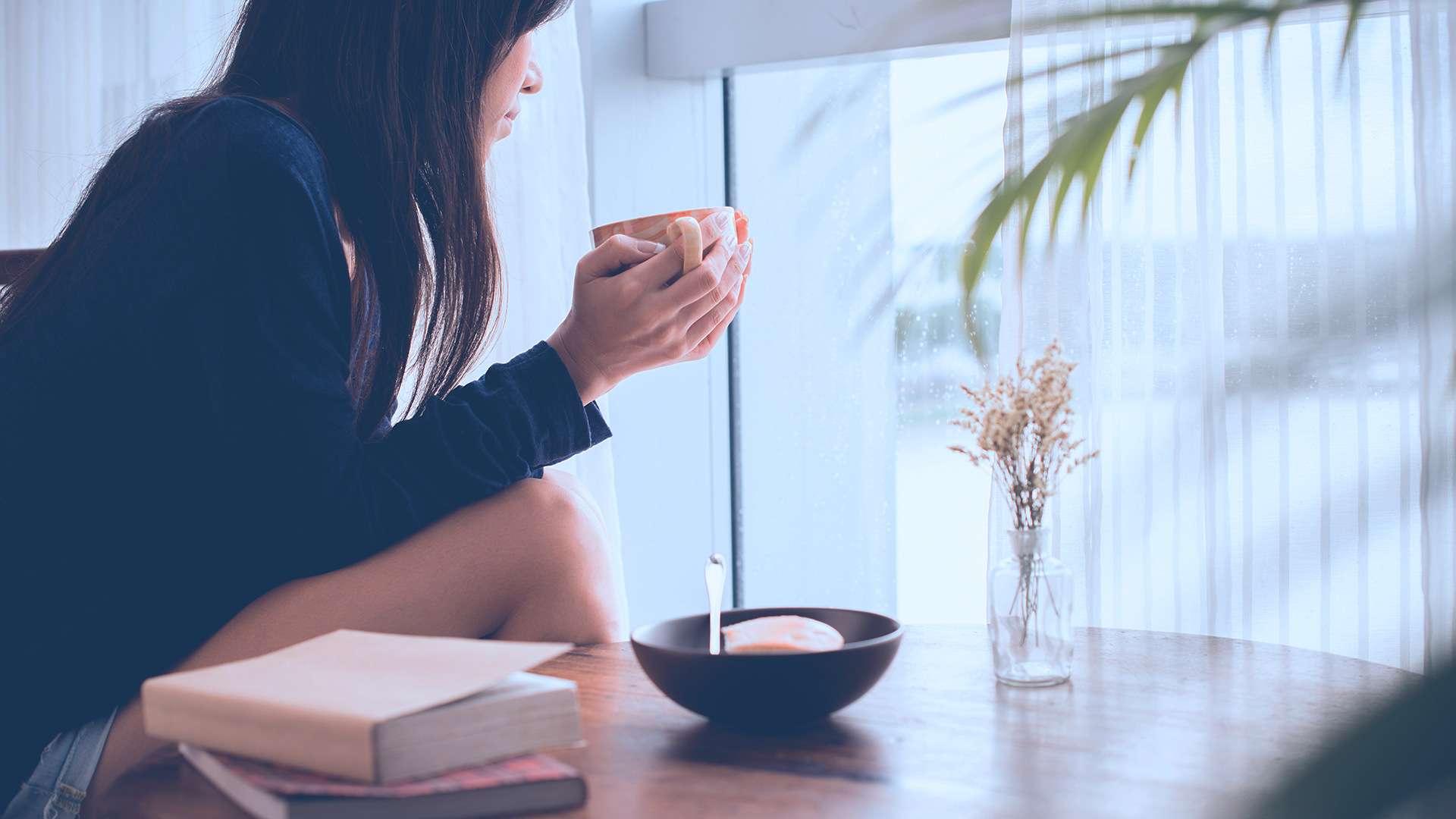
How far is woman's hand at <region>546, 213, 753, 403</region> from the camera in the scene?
0.96m

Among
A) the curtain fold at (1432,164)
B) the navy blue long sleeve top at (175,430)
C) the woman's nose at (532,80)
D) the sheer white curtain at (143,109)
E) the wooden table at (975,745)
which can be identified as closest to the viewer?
the wooden table at (975,745)

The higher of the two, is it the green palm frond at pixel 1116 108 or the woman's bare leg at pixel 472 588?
the green palm frond at pixel 1116 108

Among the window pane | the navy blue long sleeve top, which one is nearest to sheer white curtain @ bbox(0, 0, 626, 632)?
the window pane

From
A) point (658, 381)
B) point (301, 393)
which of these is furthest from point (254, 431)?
point (658, 381)

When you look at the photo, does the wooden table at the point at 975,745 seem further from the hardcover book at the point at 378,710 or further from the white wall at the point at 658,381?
the white wall at the point at 658,381

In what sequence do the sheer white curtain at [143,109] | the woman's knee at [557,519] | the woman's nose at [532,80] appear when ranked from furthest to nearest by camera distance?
the sheer white curtain at [143,109], the woman's nose at [532,80], the woman's knee at [557,519]

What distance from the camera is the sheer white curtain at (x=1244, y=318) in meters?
1.45

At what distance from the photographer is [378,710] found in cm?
45

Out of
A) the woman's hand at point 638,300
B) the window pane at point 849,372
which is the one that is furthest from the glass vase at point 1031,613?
the window pane at point 849,372

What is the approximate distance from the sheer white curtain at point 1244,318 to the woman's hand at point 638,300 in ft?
2.09

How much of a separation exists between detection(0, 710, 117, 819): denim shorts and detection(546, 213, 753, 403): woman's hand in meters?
0.48

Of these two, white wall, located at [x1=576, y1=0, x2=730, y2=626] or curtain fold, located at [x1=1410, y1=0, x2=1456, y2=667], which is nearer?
curtain fold, located at [x1=1410, y1=0, x2=1456, y2=667]

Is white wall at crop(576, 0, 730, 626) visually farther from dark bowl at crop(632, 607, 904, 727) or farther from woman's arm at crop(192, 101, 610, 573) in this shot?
dark bowl at crop(632, 607, 904, 727)

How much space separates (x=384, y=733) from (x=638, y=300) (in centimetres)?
58
